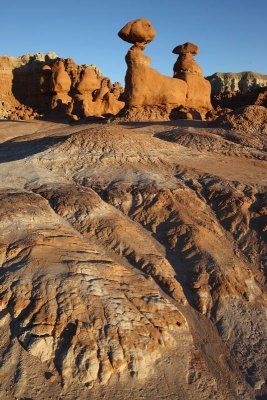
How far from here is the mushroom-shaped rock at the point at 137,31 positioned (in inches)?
770

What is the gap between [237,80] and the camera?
68000 millimetres

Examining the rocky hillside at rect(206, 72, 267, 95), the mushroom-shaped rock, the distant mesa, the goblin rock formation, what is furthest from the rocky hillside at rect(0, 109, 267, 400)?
the rocky hillside at rect(206, 72, 267, 95)

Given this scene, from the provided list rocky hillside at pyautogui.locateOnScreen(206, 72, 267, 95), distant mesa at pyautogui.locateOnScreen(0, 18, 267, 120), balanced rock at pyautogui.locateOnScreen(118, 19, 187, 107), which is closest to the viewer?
balanced rock at pyautogui.locateOnScreen(118, 19, 187, 107)

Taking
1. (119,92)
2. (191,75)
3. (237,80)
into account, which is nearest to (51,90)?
(119,92)

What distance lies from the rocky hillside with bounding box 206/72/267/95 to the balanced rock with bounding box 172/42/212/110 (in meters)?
41.8

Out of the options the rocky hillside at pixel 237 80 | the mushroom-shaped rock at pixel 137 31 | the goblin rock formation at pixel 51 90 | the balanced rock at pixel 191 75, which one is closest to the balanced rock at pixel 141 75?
the mushroom-shaped rock at pixel 137 31

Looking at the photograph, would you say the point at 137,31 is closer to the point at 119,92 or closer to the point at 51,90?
the point at 119,92

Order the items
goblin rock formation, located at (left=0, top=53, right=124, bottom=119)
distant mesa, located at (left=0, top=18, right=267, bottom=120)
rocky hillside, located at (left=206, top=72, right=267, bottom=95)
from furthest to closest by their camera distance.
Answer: rocky hillside, located at (left=206, top=72, right=267, bottom=95) → goblin rock formation, located at (left=0, top=53, right=124, bottom=119) → distant mesa, located at (left=0, top=18, right=267, bottom=120)

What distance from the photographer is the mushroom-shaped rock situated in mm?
19562

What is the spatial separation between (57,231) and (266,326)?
383cm

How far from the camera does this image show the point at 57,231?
680 centimetres

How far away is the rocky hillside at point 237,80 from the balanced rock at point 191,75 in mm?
41848

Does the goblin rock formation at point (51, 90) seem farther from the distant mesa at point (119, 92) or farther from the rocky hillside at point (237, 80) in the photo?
the rocky hillside at point (237, 80)

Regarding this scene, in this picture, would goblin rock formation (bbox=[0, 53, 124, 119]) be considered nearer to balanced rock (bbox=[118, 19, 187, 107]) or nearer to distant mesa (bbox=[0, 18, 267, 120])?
distant mesa (bbox=[0, 18, 267, 120])
